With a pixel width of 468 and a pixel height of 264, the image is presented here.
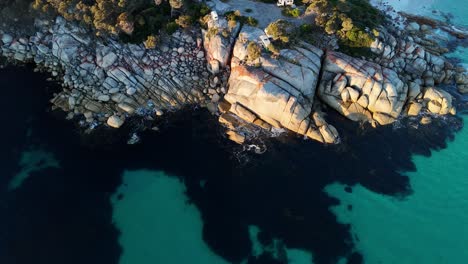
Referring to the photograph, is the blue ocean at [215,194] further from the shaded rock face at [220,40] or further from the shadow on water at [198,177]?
the shaded rock face at [220,40]

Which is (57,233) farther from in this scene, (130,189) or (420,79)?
(420,79)

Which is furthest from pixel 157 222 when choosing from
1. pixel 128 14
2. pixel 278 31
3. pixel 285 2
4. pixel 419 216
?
pixel 285 2

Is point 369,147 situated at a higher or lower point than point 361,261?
Result: higher

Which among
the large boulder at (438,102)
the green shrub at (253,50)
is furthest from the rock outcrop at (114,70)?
the large boulder at (438,102)

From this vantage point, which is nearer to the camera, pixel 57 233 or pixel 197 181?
pixel 57 233

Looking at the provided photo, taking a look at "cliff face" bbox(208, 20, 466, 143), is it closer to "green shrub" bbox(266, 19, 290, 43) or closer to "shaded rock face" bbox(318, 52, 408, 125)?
"shaded rock face" bbox(318, 52, 408, 125)

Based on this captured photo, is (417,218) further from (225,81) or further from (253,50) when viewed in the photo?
(225,81)

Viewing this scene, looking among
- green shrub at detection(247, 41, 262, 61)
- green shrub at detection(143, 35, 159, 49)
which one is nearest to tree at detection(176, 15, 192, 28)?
green shrub at detection(143, 35, 159, 49)

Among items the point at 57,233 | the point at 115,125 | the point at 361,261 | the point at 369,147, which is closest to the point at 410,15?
the point at 369,147
